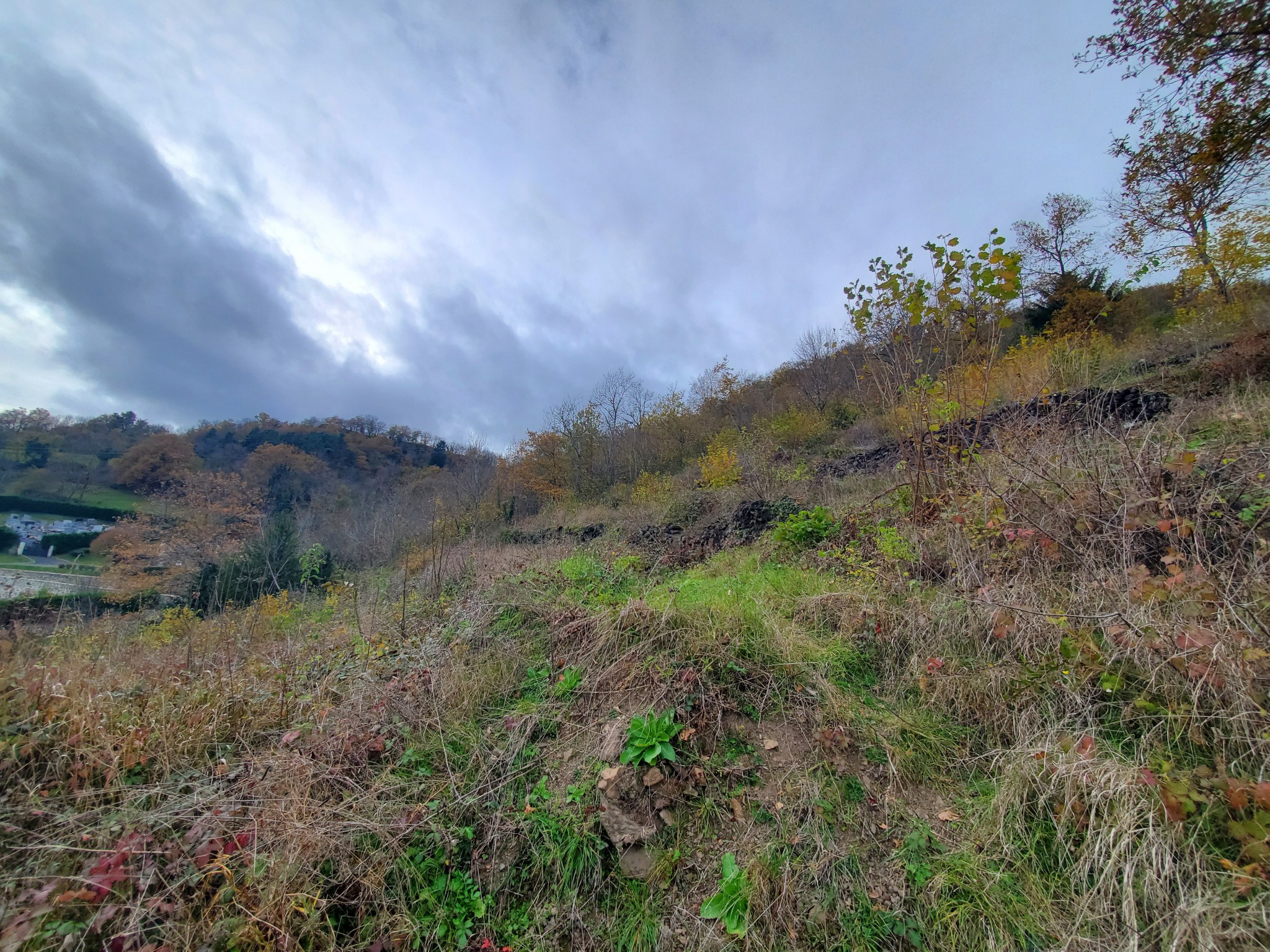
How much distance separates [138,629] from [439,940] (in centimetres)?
739

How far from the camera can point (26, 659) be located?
311cm

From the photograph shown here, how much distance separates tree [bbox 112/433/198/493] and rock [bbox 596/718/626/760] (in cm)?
2914

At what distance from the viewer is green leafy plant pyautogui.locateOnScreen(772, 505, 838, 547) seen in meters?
5.20

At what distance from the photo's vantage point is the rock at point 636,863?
2.06m

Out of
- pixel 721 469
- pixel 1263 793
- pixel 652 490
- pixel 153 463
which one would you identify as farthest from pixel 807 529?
pixel 153 463

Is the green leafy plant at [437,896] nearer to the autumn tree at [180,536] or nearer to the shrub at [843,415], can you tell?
the autumn tree at [180,536]

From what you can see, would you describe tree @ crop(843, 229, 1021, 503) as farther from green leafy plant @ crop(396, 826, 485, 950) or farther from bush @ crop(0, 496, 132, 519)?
bush @ crop(0, 496, 132, 519)

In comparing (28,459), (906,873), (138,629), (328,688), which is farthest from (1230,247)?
(28,459)

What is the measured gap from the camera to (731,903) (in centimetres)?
186

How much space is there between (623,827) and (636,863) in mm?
148

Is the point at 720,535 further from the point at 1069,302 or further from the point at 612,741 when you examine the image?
the point at 1069,302

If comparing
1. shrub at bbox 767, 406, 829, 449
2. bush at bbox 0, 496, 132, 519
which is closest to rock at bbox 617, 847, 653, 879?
shrub at bbox 767, 406, 829, 449

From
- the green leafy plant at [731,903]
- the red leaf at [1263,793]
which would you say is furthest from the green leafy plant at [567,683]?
the red leaf at [1263,793]

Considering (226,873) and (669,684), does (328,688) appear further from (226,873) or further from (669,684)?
(669,684)
